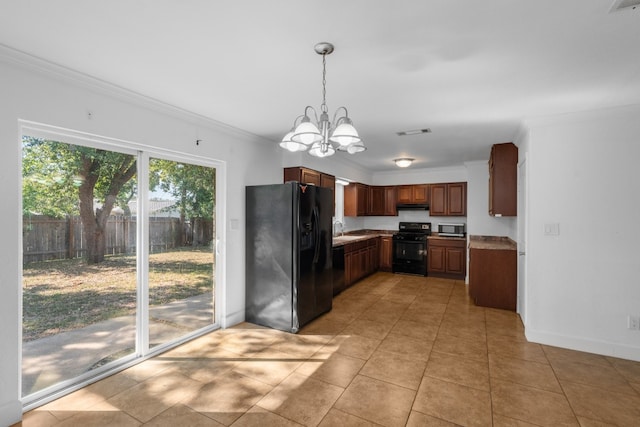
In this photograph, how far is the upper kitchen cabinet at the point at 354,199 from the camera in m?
6.75

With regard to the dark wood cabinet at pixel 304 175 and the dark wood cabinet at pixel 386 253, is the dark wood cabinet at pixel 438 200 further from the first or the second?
the dark wood cabinet at pixel 304 175

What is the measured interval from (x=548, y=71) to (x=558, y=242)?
6.14 ft

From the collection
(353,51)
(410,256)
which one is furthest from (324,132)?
(410,256)

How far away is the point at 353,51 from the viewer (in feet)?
6.31

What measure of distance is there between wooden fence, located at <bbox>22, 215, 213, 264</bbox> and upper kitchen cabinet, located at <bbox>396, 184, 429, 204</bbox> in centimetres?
530

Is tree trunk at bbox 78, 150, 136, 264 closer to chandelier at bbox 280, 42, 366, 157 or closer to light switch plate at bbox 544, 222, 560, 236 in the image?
chandelier at bbox 280, 42, 366, 157

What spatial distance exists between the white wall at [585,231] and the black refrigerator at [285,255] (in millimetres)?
2417

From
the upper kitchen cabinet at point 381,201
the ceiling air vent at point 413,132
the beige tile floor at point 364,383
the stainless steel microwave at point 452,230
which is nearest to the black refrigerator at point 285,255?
the beige tile floor at point 364,383

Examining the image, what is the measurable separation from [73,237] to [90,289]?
481 mm

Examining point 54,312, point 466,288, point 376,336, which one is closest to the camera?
point 54,312

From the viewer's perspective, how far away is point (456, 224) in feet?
22.1

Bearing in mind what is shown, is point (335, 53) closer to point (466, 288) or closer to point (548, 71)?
point (548, 71)

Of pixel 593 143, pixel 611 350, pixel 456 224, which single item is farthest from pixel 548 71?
pixel 456 224

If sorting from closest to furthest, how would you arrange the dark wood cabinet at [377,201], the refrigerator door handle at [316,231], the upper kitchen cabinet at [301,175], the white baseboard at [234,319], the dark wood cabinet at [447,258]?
1. the white baseboard at [234,319]
2. the refrigerator door handle at [316,231]
3. the upper kitchen cabinet at [301,175]
4. the dark wood cabinet at [447,258]
5. the dark wood cabinet at [377,201]
